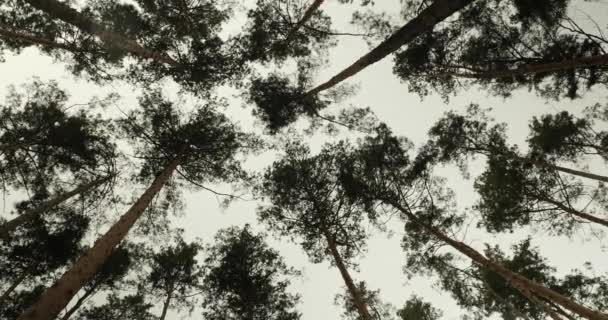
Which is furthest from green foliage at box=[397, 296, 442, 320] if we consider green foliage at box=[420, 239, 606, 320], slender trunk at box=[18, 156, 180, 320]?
slender trunk at box=[18, 156, 180, 320]

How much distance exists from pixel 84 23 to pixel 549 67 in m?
11.5

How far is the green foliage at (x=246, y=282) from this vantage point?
10781 millimetres

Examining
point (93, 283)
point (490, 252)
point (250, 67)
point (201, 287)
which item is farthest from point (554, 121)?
point (93, 283)

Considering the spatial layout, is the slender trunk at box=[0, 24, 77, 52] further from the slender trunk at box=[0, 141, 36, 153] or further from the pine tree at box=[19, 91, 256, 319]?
the pine tree at box=[19, 91, 256, 319]

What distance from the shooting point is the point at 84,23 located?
22.6 ft

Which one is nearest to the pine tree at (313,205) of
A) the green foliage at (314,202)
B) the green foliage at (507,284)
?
the green foliage at (314,202)

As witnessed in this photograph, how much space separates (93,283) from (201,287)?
3.73m

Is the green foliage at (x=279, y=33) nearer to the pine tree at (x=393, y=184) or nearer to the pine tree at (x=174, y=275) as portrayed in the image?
the pine tree at (x=393, y=184)

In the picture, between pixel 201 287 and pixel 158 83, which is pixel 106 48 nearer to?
pixel 158 83

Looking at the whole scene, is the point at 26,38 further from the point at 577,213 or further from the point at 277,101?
the point at 577,213

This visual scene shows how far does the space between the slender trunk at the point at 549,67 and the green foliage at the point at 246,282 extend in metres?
9.26

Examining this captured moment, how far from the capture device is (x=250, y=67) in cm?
971

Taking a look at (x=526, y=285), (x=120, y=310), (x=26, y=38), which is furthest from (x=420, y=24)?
(x=120, y=310)

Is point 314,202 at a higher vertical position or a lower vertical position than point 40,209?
higher
